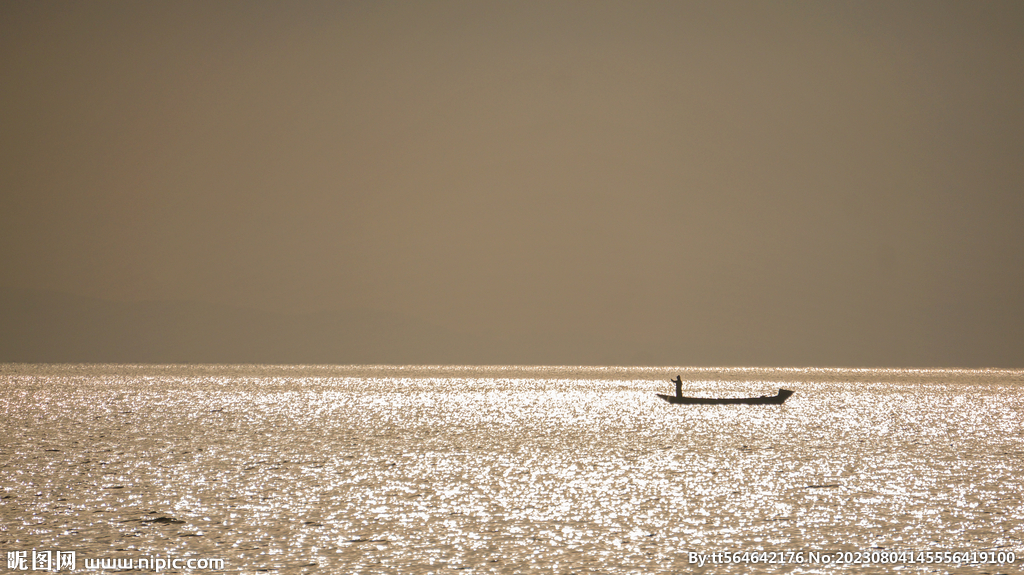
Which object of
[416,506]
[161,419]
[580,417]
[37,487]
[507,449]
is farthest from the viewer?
[580,417]

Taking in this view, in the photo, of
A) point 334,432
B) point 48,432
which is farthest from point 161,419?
point 334,432

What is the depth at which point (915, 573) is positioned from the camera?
922 inches

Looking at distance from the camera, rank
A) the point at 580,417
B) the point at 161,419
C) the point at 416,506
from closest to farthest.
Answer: the point at 416,506
the point at 161,419
the point at 580,417

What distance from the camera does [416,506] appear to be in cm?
3338

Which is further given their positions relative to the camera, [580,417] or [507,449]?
[580,417]

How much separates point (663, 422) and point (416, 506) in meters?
56.2

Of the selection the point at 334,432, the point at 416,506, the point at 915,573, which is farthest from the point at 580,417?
the point at 915,573

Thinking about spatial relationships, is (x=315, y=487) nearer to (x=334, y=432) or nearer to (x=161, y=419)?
(x=334, y=432)

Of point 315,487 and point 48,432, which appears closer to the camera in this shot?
point 315,487

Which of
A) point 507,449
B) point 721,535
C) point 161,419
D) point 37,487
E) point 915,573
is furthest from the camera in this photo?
point 161,419

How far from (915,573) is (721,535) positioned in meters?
6.25

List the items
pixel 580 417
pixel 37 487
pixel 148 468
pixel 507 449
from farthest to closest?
pixel 580 417 < pixel 507 449 < pixel 148 468 < pixel 37 487

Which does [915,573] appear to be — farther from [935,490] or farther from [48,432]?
[48,432]

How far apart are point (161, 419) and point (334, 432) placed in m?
23.1
